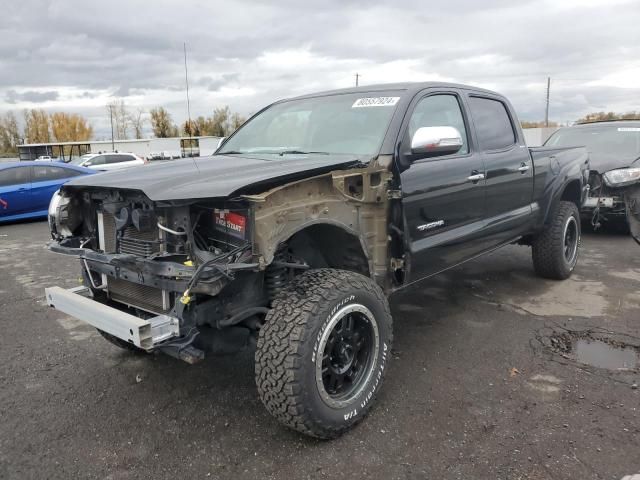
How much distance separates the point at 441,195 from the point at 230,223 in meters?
1.70

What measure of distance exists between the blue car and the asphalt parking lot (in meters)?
6.65

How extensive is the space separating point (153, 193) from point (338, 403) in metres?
1.44

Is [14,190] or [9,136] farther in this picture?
[9,136]

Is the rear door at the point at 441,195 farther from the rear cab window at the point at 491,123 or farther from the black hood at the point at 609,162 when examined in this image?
the black hood at the point at 609,162

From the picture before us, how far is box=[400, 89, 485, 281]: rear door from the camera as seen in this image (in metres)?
3.40

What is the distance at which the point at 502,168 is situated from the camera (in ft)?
14.3

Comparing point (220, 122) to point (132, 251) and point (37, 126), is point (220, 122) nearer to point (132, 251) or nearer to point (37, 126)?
point (37, 126)

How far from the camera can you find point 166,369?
3650 mm

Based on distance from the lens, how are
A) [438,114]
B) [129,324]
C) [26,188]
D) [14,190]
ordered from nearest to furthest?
[129,324], [438,114], [14,190], [26,188]

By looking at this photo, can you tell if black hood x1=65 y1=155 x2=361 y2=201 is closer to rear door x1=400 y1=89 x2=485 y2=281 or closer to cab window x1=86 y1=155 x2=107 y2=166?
rear door x1=400 y1=89 x2=485 y2=281

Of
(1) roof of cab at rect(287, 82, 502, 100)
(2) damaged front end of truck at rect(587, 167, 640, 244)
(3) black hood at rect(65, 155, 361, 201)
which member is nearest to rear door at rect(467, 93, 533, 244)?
(1) roof of cab at rect(287, 82, 502, 100)

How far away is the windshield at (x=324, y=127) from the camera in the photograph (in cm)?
346

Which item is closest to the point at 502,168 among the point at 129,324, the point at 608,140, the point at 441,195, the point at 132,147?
the point at 441,195

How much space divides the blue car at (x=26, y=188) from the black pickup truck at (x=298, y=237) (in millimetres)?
8378
